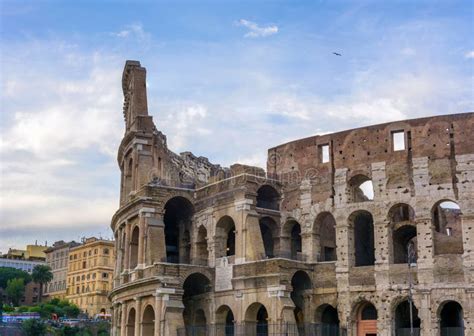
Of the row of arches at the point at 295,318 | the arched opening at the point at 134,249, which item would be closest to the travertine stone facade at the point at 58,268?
the arched opening at the point at 134,249

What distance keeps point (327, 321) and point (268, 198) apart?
6.45 m

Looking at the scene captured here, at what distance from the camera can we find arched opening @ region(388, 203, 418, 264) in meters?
30.5

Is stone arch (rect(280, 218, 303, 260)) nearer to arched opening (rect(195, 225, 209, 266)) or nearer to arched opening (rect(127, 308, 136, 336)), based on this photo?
arched opening (rect(195, 225, 209, 266))

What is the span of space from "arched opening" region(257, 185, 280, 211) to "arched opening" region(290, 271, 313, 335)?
3749 millimetres

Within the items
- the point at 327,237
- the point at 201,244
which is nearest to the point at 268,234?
the point at 327,237

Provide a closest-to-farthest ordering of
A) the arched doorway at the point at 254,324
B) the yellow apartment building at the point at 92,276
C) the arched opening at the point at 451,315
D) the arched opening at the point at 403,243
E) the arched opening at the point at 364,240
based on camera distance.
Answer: the arched opening at the point at 451,315, the arched doorway at the point at 254,324, the arched opening at the point at 403,243, the arched opening at the point at 364,240, the yellow apartment building at the point at 92,276

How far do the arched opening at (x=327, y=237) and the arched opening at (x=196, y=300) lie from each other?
18.2 ft

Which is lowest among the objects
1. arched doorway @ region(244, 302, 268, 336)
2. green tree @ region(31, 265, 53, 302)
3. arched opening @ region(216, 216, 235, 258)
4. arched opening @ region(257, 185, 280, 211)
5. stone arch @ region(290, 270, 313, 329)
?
arched doorway @ region(244, 302, 268, 336)

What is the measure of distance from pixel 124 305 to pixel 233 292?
7.07m

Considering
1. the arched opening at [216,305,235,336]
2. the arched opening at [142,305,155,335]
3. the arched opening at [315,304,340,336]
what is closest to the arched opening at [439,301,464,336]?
the arched opening at [315,304,340,336]

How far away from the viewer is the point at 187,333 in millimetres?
32156

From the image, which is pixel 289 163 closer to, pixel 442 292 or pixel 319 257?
pixel 319 257

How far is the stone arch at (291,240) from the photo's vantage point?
33500 mm

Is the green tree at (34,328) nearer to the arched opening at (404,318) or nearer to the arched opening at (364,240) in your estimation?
the arched opening at (364,240)
